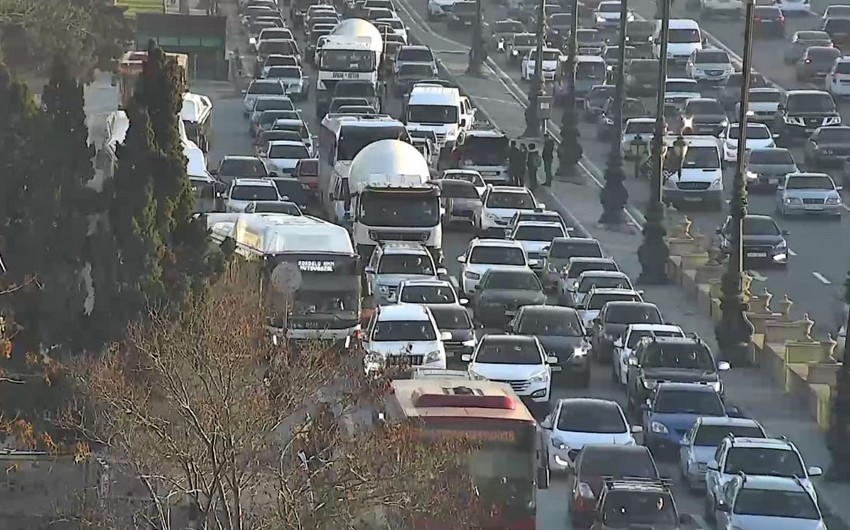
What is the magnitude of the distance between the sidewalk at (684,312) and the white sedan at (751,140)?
13.8ft

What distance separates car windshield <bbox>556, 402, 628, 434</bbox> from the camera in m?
30.4

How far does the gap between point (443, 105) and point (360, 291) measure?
Result: 2335 centimetres

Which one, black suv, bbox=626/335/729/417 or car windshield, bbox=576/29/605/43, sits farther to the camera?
car windshield, bbox=576/29/605/43

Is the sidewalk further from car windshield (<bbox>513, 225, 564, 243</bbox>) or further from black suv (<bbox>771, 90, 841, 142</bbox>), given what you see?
black suv (<bbox>771, 90, 841, 142</bbox>)

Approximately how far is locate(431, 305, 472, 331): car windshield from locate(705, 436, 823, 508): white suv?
915 cm

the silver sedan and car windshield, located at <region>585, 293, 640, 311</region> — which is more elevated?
car windshield, located at <region>585, 293, 640, 311</region>

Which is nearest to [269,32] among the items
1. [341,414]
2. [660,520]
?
[660,520]

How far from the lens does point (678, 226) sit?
162ft

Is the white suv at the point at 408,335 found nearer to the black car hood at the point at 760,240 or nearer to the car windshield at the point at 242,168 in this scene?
the black car hood at the point at 760,240

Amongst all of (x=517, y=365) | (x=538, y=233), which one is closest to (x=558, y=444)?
(x=517, y=365)

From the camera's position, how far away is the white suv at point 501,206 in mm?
49594

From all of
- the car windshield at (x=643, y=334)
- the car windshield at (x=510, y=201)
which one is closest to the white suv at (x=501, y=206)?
the car windshield at (x=510, y=201)

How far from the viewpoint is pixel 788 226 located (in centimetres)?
5128

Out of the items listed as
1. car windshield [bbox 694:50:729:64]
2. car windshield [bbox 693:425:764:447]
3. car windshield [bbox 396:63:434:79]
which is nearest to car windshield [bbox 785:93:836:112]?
car windshield [bbox 694:50:729:64]
